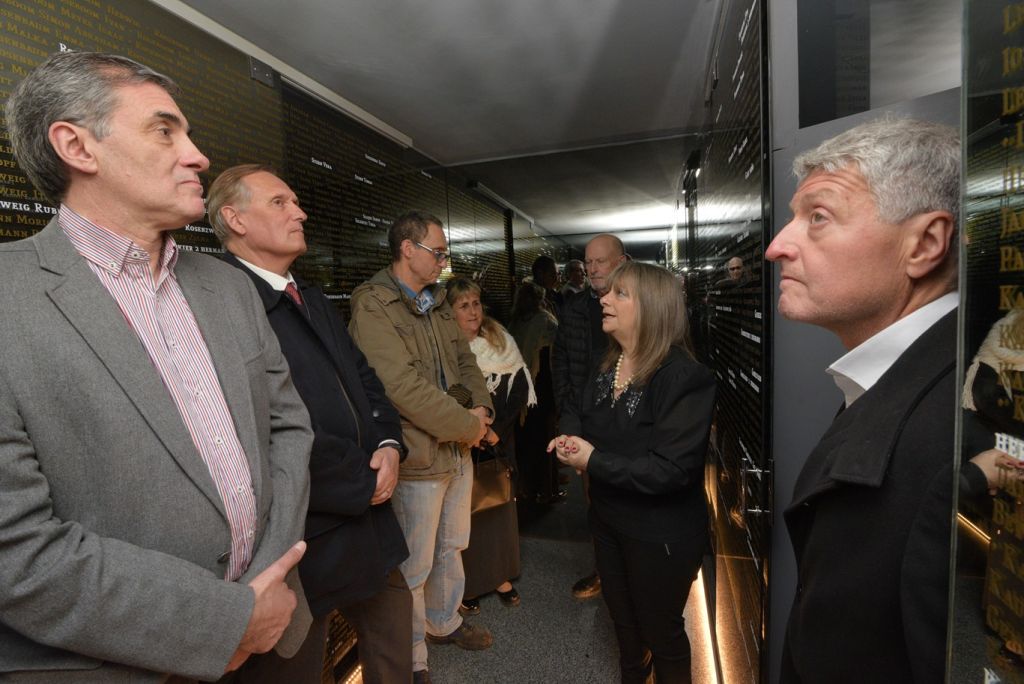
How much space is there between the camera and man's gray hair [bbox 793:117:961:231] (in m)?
0.77

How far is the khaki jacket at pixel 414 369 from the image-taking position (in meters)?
2.06

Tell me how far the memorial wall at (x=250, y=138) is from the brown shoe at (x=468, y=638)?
1767mm

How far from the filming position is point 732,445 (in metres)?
2.18

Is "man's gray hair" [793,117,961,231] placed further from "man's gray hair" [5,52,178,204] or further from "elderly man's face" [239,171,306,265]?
"elderly man's face" [239,171,306,265]

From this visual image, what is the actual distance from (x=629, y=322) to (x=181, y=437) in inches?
56.6

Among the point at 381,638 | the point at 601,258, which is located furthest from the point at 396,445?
the point at 601,258

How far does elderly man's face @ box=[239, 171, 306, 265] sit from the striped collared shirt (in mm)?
569

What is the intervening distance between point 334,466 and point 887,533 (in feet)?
4.17

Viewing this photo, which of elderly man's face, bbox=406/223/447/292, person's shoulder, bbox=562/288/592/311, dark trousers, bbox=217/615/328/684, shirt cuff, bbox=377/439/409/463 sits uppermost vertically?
elderly man's face, bbox=406/223/447/292

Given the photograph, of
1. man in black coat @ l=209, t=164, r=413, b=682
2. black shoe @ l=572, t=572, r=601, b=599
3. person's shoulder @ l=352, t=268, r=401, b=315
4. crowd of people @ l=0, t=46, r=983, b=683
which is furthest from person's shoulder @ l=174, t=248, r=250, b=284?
black shoe @ l=572, t=572, r=601, b=599

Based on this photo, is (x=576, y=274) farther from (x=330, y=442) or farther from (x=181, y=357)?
(x=181, y=357)

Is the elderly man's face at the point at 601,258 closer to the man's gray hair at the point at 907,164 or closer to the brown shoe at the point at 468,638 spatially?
the brown shoe at the point at 468,638

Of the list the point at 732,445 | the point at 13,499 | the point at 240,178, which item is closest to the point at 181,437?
the point at 13,499

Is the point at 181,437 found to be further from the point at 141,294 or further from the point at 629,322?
the point at 629,322
